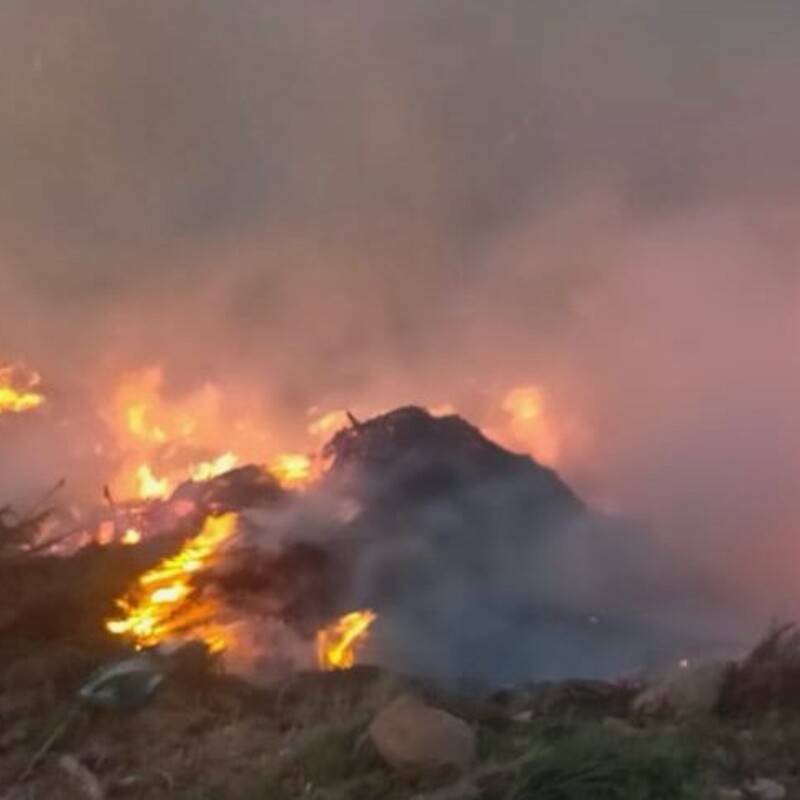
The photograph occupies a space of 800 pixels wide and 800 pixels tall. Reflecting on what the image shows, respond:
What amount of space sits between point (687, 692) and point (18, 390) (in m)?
7.51

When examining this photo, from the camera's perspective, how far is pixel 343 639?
263 inches

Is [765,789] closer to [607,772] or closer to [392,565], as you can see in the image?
[607,772]

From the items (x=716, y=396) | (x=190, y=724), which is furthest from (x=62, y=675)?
(x=716, y=396)

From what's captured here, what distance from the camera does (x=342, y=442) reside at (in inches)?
332

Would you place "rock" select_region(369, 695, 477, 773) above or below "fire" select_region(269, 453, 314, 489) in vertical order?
below

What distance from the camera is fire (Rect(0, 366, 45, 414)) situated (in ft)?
37.7

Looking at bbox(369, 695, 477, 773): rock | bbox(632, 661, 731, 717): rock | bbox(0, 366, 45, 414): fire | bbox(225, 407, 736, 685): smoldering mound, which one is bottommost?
bbox(369, 695, 477, 773): rock

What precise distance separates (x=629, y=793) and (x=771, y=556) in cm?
437

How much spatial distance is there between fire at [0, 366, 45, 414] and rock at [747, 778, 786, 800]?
7.89m

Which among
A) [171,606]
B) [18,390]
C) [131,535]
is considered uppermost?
[18,390]

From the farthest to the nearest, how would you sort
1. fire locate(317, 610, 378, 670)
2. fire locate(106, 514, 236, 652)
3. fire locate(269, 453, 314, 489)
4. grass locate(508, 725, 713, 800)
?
fire locate(269, 453, 314, 489)
fire locate(317, 610, 378, 670)
fire locate(106, 514, 236, 652)
grass locate(508, 725, 713, 800)

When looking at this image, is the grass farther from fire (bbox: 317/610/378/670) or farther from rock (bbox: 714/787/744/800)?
fire (bbox: 317/610/378/670)

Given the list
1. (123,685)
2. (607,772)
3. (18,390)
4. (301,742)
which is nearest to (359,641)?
(123,685)

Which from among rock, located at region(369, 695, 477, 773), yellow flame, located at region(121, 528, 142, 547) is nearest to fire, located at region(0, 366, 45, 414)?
yellow flame, located at region(121, 528, 142, 547)
